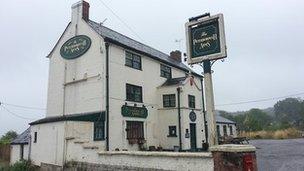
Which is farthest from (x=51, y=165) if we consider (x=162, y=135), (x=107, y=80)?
(x=162, y=135)

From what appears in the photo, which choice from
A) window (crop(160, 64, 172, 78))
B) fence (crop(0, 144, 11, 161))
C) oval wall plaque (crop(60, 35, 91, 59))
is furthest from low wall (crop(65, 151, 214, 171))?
fence (crop(0, 144, 11, 161))

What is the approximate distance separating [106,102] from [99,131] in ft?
6.62

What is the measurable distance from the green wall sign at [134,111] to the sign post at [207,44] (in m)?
9.40

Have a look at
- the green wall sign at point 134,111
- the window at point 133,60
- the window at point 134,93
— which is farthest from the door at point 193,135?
the window at point 133,60

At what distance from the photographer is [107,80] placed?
853 inches

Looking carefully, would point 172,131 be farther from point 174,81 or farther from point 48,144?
point 48,144

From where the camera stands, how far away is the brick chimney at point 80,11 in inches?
955

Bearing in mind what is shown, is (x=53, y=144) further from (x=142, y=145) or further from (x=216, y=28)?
(x=216, y=28)

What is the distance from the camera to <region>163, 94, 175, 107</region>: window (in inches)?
1052

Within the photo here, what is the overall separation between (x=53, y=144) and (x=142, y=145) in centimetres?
719

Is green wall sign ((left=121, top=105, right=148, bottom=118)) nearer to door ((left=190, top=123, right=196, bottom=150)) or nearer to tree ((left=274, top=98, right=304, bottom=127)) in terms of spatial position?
door ((left=190, top=123, right=196, bottom=150))

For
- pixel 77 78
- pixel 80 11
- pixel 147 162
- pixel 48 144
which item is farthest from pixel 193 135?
pixel 80 11

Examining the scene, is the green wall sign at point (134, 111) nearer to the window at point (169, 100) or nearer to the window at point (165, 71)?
the window at point (169, 100)

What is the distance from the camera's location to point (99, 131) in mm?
20594
